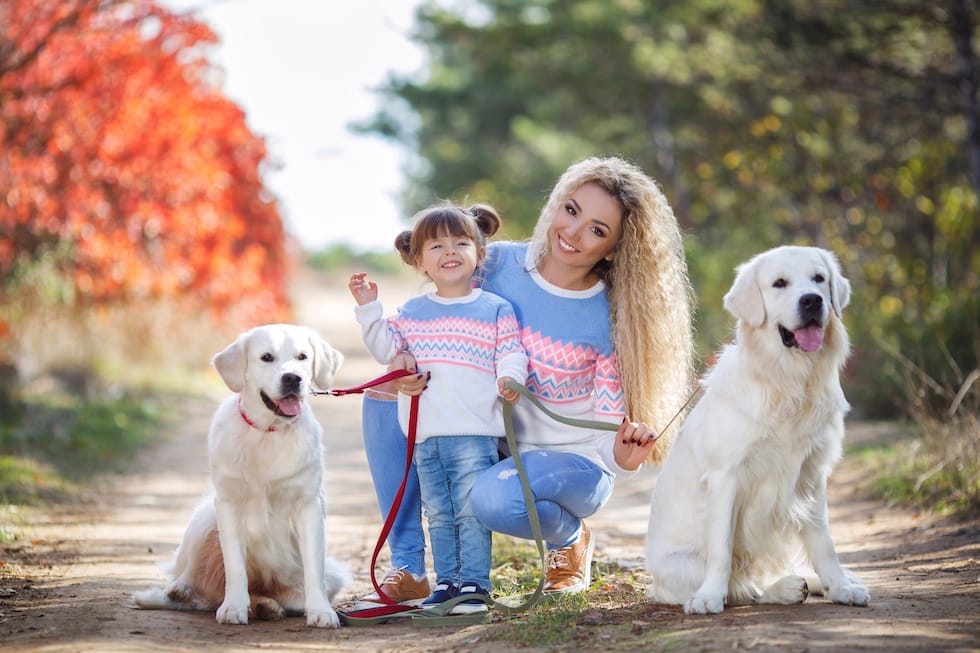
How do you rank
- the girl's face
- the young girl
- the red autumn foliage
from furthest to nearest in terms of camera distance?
the red autumn foliage
the girl's face
the young girl

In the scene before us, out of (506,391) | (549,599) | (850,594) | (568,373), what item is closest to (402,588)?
(549,599)

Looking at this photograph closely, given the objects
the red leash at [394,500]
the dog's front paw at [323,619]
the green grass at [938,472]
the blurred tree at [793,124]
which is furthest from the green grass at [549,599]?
the blurred tree at [793,124]

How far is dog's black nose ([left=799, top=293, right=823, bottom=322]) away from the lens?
4.12 m

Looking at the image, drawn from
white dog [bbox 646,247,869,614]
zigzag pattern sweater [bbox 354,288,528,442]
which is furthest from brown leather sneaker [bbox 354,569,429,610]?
white dog [bbox 646,247,869,614]

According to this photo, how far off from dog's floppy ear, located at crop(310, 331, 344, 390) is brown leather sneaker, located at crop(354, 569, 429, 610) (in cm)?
86

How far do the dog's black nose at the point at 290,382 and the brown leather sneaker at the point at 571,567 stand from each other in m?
1.35

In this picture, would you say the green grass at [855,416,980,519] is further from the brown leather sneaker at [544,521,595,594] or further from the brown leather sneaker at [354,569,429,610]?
the brown leather sneaker at [354,569,429,610]

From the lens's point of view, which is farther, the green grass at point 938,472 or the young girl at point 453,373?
the green grass at point 938,472

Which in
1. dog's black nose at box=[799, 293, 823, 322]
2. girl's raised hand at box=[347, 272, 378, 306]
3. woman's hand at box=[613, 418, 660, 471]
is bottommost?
woman's hand at box=[613, 418, 660, 471]

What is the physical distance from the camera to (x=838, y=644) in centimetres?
347

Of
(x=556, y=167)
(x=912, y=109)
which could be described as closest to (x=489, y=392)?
(x=912, y=109)

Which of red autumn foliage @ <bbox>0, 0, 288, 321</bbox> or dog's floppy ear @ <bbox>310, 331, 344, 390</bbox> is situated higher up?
red autumn foliage @ <bbox>0, 0, 288, 321</bbox>

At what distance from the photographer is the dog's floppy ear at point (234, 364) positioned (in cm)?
448

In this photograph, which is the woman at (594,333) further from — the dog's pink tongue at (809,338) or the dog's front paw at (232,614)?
the dog's front paw at (232,614)
